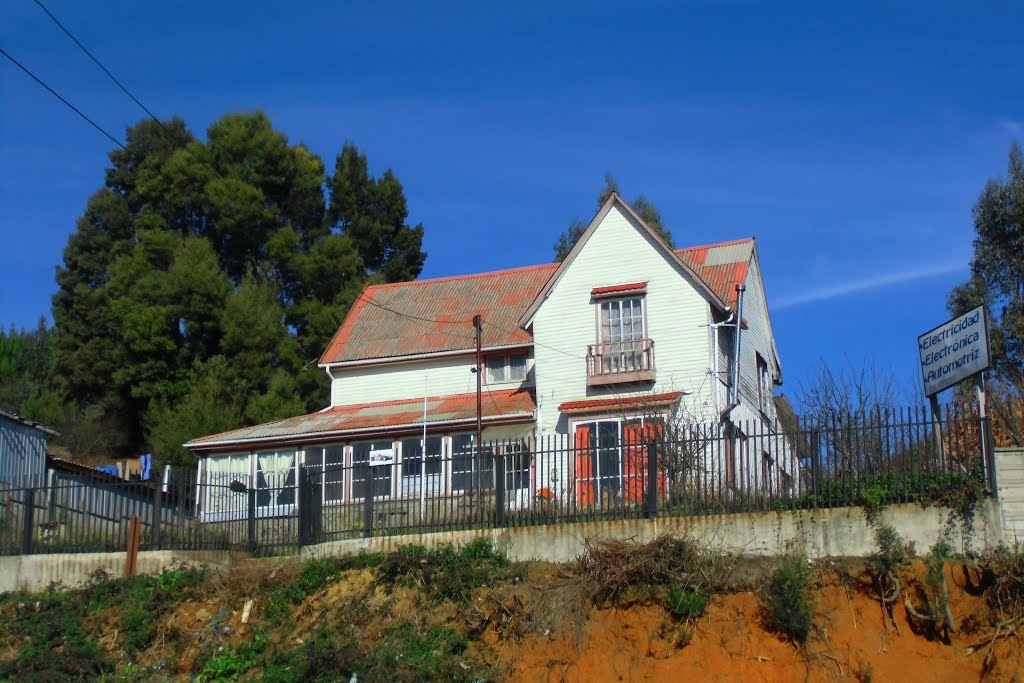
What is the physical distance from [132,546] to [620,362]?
12512 mm

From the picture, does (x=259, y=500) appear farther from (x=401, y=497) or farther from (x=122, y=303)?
(x=122, y=303)

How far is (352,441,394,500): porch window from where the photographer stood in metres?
21.7

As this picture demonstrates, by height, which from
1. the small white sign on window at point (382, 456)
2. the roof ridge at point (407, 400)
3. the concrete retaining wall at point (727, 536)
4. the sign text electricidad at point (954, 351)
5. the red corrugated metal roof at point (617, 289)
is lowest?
the concrete retaining wall at point (727, 536)

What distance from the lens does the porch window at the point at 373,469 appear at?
854 inches

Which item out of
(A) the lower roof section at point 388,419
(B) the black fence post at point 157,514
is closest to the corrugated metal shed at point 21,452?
(A) the lower roof section at point 388,419

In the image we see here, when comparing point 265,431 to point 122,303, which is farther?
point 122,303

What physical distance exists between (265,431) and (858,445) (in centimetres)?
1850

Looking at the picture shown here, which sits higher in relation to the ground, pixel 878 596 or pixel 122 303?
pixel 122 303

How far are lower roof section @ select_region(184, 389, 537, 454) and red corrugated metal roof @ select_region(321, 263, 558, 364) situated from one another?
151 cm

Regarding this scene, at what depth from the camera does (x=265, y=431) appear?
31922 millimetres

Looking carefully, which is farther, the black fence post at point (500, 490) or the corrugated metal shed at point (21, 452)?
the corrugated metal shed at point (21, 452)

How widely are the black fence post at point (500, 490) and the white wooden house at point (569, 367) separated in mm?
4468

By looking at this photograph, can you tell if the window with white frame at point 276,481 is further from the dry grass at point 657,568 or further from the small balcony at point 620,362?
the small balcony at point 620,362

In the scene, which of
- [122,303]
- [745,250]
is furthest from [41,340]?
[745,250]
